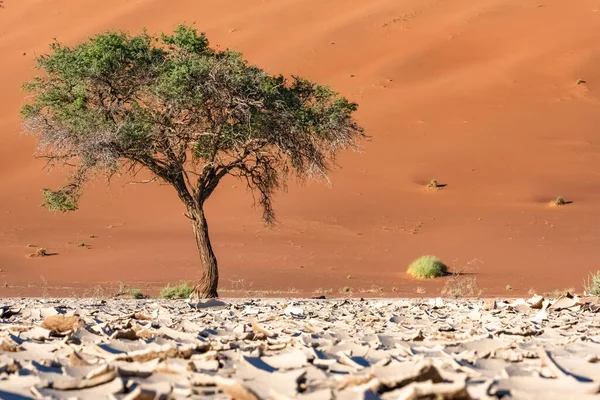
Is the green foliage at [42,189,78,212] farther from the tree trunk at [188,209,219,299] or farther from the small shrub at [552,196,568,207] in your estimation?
the small shrub at [552,196,568,207]

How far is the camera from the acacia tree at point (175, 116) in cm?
1478

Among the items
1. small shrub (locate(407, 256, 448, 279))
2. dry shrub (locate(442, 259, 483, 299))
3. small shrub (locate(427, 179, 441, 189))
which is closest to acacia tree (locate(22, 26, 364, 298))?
dry shrub (locate(442, 259, 483, 299))

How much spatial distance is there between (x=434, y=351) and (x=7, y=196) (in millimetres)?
35005

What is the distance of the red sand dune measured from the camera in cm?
2617

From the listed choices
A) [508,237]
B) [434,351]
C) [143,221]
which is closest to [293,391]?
[434,351]

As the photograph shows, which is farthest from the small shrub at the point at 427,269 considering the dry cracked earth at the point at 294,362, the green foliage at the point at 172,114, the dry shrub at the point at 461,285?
the dry cracked earth at the point at 294,362

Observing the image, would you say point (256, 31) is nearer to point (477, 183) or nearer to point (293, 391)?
point (477, 183)

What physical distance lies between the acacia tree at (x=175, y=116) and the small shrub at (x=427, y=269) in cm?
799

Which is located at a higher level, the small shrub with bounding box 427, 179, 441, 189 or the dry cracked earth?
the small shrub with bounding box 427, 179, 441, 189

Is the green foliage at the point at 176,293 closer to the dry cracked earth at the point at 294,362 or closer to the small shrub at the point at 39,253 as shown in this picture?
the small shrub at the point at 39,253

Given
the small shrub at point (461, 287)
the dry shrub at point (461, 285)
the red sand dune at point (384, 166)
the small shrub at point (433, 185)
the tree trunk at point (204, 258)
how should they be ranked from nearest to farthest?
the tree trunk at point (204, 258) → the dry shrub at point (461, 285) → the small shrub at point (461, 287) → the red sand dune at point (384, 166) → the small shrub at point (433, 185)

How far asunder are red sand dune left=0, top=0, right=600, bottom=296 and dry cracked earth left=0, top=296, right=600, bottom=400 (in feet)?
49.3

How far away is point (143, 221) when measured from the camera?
3378 centimetres

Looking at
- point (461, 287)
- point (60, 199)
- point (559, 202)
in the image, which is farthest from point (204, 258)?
point (559, 202)
